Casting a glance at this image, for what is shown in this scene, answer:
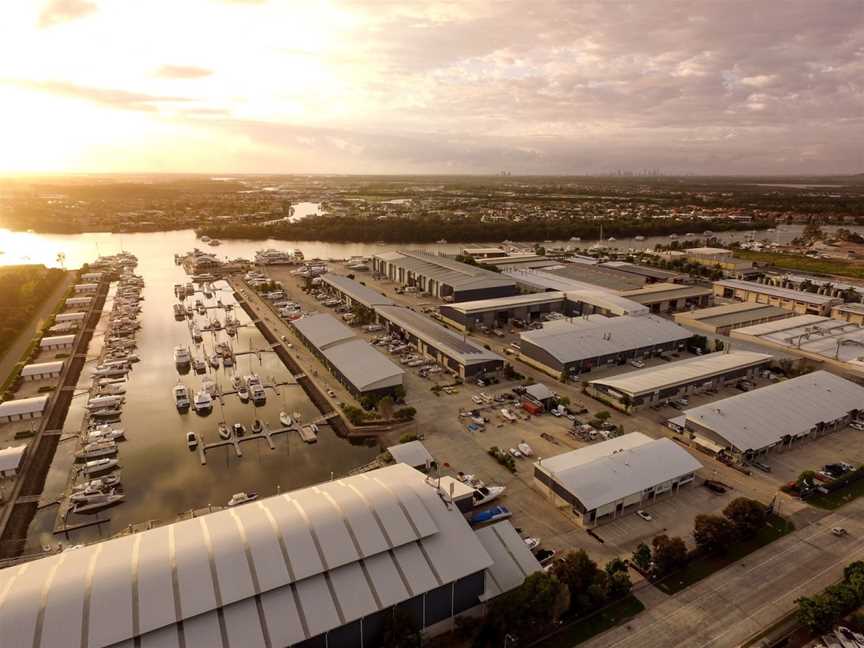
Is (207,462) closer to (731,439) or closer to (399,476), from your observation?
(399,476)

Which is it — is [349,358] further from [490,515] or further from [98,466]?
[490,515]

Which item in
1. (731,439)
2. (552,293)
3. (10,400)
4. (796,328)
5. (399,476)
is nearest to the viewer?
(399,476)

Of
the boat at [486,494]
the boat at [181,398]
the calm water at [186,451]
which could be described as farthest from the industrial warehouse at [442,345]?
the boat at [181,398]

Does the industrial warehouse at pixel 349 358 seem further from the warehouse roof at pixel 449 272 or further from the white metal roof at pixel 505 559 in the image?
the warehouse roof at pixel 449 272

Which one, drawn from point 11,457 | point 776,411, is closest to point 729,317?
point 776,411

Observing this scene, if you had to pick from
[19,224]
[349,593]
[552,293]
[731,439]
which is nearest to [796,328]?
[552,293]
